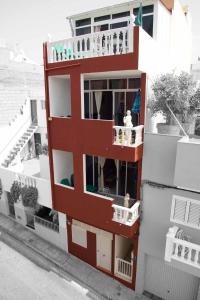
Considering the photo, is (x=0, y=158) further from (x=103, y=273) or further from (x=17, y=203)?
(x=103, y=273)

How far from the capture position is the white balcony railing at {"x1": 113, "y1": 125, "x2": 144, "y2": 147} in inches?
307

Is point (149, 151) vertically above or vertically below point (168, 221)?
above

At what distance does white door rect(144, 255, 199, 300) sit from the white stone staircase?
1183 centimetres

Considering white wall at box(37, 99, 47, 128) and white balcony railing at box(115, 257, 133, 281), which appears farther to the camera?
white wall at box(37, 99, 47, 128)

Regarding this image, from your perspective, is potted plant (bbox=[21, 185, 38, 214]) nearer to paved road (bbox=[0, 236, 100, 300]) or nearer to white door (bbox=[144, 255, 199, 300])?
paved road (bbox=[0, 236, 100, 300])

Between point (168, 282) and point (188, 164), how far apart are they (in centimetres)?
627

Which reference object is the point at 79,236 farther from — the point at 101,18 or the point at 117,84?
the point at 101,18

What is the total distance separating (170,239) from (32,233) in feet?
32.4

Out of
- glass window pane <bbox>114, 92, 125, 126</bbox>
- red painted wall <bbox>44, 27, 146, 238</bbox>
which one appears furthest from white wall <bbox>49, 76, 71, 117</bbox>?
glass window pane <bbox>114, 92, 125, 126</bbox>

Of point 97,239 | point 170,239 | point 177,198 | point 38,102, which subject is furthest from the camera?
point 38,102

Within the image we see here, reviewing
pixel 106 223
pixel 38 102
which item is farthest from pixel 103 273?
pixel 38 102

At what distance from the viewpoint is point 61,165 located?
35.3 ft

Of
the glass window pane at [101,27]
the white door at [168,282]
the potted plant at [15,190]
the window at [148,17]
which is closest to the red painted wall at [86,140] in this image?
the white door at [168,282]

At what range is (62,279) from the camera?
10883mm
